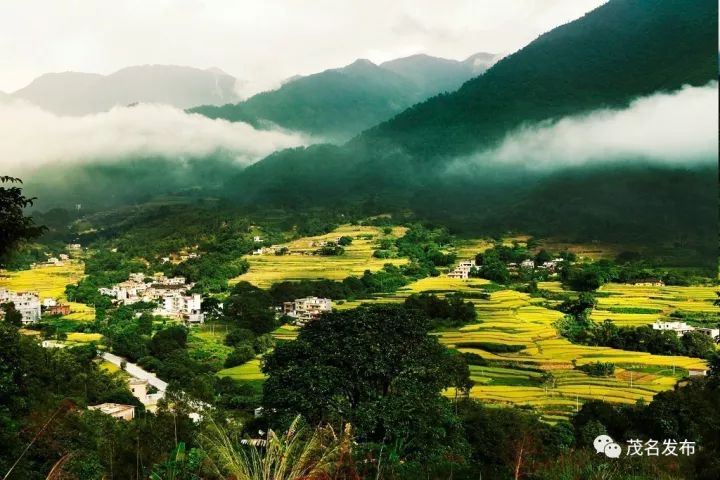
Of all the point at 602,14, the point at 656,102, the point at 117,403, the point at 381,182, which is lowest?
the point at 117,403

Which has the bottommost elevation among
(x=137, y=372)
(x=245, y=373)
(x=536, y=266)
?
(x=137, y=372)

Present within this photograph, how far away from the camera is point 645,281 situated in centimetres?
2153

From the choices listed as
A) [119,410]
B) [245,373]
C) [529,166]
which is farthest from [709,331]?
[529,166]

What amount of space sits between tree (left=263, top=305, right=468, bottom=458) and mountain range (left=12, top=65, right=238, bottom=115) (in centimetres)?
1967


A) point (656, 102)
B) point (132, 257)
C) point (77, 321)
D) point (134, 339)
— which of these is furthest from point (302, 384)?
point (656, 102)

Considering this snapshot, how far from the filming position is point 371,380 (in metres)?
6.72

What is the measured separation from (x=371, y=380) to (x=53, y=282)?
2376cm

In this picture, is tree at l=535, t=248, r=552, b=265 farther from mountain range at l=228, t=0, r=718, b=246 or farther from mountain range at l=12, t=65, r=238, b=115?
mountain range at l=12, t=65, r=238, b=115

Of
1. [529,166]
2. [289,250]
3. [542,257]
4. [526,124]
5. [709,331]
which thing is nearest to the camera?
[709,331]

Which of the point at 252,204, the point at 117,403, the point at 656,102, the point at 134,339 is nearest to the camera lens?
the point at 117,403

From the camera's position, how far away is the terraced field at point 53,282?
2150cm

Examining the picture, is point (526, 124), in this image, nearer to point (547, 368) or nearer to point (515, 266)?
point (515, 266)

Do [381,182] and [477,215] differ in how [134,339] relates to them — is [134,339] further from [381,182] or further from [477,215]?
[381,182]

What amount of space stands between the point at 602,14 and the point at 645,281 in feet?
133
